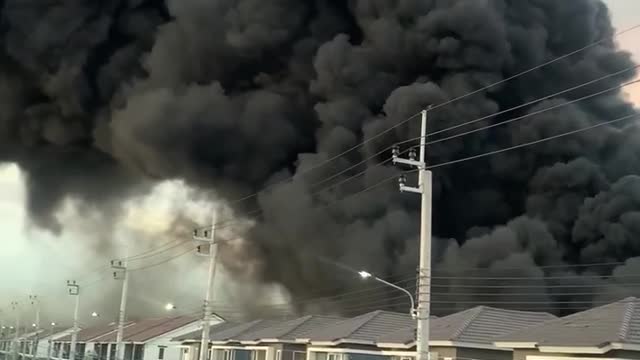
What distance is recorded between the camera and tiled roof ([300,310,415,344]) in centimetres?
3036

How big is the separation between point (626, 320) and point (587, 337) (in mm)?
→ 1259

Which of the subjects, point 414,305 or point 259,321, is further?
point 259,321

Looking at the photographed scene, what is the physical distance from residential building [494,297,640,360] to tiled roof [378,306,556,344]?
3.01 metres

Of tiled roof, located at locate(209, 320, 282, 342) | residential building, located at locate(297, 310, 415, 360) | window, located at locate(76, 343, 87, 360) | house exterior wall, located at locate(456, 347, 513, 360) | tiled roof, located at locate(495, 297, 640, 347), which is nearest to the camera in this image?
tiled roof, located at locate(495, 297, 640, 347)

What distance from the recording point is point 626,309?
20281mm

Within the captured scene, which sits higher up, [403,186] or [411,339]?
[403,186]

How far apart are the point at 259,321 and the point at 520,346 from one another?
87.3ft

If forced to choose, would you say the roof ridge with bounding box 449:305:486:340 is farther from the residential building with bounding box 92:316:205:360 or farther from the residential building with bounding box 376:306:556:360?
the residential building with bounding box 92:316:205:360

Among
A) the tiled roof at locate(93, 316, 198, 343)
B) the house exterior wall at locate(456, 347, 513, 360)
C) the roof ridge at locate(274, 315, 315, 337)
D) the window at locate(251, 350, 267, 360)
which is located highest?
the tiled roof at locate(93, 316, 198, 343)

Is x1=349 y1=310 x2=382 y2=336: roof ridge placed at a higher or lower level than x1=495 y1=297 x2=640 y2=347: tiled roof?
higher

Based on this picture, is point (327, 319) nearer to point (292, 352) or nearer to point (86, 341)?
point (292, 352)

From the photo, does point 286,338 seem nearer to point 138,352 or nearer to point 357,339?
point 357,339

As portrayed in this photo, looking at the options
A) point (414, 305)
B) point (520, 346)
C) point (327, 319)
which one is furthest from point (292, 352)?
point (414, 305)

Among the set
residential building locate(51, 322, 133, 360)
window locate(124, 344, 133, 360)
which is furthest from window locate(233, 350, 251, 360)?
residential building locate(51, 322, 133, 360)
